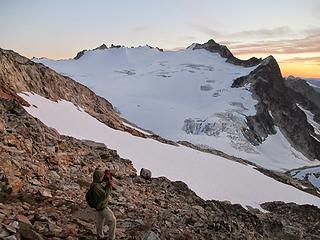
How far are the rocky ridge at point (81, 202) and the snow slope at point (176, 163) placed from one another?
4.65m

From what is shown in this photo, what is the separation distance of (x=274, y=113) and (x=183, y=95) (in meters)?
29.6

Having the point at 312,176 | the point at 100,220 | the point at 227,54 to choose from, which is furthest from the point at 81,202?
the point at 227,54

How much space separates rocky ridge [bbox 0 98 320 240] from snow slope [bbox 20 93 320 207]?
15.2 ft

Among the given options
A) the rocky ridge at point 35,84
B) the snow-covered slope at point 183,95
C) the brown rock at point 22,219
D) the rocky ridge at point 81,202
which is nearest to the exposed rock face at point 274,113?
the snow-covered slope at point 183,95

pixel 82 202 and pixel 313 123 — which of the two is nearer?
pixel 82 202

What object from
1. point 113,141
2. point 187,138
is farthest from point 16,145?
point 187,138

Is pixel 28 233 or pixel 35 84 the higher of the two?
pixel 35 84

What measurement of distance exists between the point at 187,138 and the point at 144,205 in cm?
9065

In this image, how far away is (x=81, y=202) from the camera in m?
15.9

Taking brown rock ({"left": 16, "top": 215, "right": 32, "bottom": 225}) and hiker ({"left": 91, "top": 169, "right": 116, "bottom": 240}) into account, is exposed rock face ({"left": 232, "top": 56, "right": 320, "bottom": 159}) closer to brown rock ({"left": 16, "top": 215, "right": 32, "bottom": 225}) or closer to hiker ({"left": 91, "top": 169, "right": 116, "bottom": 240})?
hiker ({"left": 91, "top": 169, "right": 116, "bottom": 240})

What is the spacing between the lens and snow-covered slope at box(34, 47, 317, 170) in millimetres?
112750

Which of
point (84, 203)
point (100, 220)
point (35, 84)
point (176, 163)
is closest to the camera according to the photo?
point (100, 220)

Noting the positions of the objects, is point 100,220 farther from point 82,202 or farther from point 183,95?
point 183,95

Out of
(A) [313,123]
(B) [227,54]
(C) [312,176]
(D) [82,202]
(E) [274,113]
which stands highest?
(B) [227,54]
